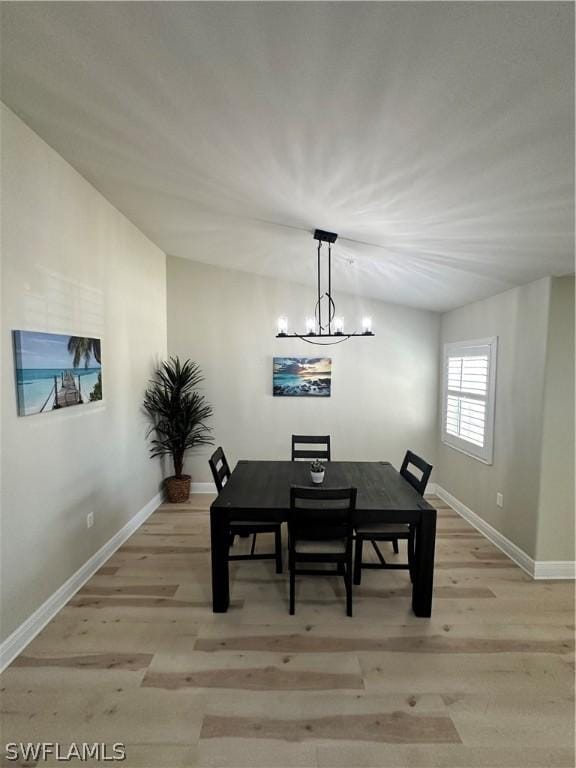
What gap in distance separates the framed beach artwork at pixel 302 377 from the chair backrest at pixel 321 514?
2.22 m

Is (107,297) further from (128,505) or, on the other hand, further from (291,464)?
(291,464)

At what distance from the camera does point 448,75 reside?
1138 millimetres

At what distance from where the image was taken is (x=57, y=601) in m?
2.34

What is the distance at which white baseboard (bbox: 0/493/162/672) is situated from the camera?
1.96 m

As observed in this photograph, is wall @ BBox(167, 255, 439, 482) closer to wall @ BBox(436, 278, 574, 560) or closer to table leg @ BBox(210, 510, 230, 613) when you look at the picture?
wall @ BBox(436, 278, 574, 560)

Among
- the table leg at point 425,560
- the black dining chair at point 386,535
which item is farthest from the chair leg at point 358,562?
the table leg at point 425,560

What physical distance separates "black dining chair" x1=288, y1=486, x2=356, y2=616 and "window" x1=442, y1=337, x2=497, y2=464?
194 cm

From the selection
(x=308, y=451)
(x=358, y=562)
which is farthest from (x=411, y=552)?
(x=308, y=451)

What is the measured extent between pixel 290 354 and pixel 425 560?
2.87 meters

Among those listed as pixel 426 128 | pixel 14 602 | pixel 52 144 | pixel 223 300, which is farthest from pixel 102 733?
pixel 223 300

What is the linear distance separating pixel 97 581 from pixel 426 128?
3472mm

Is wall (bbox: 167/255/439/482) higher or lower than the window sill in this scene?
higher
